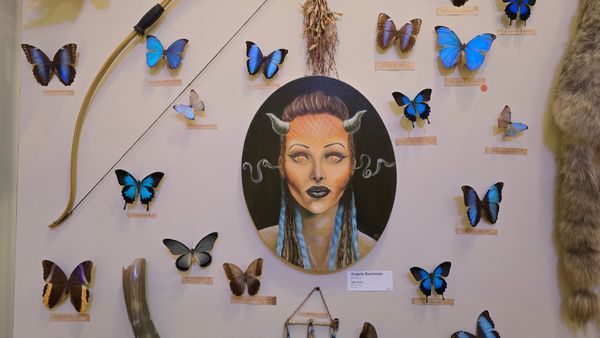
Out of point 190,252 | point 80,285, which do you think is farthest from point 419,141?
point 80,285

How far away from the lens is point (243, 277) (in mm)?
1388

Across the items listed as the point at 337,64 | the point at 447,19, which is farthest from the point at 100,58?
the point at 447,19

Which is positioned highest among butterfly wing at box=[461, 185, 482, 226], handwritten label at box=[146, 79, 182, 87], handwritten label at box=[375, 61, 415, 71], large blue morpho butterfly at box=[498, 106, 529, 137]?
handwritten label at box=[375, 61, 415, 71]

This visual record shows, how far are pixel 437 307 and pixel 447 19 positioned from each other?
3.10 feet

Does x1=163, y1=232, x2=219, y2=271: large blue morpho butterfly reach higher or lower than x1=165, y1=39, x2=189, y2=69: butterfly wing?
lower

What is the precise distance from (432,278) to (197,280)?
30.0 inches

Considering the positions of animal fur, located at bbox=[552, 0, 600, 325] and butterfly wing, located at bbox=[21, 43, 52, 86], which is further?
butterfly wing, located at bbox=[21, 43, 52, 86]

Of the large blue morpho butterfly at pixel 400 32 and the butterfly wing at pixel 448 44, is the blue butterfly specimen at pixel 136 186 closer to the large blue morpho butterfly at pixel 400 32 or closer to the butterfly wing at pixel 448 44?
the large blue morpho butterfly at pixel 400 32

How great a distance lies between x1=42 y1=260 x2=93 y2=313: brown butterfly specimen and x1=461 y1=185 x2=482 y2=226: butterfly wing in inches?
48.5

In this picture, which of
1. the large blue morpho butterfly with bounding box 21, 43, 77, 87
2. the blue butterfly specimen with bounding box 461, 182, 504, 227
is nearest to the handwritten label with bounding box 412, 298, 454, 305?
the blue butterfly specimen with bounding box 461, 182, 504, 227

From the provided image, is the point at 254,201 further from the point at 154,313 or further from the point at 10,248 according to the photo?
the point at 10,248

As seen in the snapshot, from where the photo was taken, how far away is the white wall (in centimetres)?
139

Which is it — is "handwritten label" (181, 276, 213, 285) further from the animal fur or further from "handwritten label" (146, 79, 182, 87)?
the animal fur

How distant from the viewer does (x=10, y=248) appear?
1460mm
